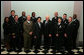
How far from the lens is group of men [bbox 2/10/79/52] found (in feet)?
23.0

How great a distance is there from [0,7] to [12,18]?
119 cm

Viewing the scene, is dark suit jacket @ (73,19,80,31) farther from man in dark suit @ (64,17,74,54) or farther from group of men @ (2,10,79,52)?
man in dark suit @ (64,17,74,54)

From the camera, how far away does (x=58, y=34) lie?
284 inches

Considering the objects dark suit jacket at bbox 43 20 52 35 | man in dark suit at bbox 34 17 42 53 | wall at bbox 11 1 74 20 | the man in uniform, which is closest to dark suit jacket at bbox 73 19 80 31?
wall at bbox 11 1 74 20

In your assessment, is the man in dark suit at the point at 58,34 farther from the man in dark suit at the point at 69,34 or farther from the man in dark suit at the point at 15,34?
the man in dark suit at the point at 15,34

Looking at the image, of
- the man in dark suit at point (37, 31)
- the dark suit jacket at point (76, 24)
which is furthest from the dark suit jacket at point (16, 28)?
the dark suit jacket at point (76, 24)

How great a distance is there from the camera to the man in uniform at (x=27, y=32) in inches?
273

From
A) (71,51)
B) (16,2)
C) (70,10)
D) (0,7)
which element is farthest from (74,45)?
(0,7)

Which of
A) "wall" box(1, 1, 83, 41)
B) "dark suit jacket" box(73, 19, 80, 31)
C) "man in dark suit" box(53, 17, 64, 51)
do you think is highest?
"wall" box(1, 1, 83, 41)

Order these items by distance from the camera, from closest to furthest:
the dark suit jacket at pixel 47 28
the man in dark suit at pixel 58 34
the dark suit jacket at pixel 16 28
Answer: the dark suit jacket at pixel 16 28
the man in dark suit at pixel 58 34
the dark suit jacket at pixel 47 28

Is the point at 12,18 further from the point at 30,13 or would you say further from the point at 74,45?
the point at 74,45

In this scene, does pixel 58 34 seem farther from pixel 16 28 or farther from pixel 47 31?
pixel 16 28

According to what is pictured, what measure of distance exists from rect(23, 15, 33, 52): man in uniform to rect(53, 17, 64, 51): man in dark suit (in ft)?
4.32

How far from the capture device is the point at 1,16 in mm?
8008
